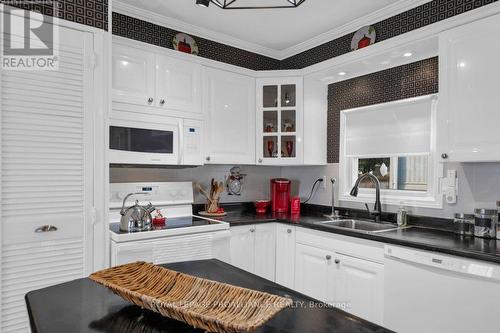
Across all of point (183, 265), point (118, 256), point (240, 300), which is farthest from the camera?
point (118, 256)

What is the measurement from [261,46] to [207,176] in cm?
154

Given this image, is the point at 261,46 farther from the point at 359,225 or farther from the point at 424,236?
the point at 424,236

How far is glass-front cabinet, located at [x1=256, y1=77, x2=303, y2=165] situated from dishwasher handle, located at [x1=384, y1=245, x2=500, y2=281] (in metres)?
1.41

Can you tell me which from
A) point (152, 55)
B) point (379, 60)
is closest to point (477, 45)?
point (379, 60)

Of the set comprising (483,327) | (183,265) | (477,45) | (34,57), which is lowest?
(483,327)

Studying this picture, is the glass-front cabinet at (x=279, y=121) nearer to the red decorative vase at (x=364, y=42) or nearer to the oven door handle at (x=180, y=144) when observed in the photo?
the red decorative vase at (x=364, y=42)

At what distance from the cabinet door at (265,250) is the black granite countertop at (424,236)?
0.09 meters

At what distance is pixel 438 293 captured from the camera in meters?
1.89

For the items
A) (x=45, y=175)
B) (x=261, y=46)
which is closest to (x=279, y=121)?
(x=261, y=46)

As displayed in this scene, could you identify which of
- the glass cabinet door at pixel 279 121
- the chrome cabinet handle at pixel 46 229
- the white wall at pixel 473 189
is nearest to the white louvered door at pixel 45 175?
the chrome cabinet handle at pixel 46 229

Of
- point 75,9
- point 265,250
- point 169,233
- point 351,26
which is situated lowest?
point 265,250

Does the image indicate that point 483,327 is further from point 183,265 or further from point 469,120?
point 183,265

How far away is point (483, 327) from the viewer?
1706 millimetres

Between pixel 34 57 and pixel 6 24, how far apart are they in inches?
7.8
